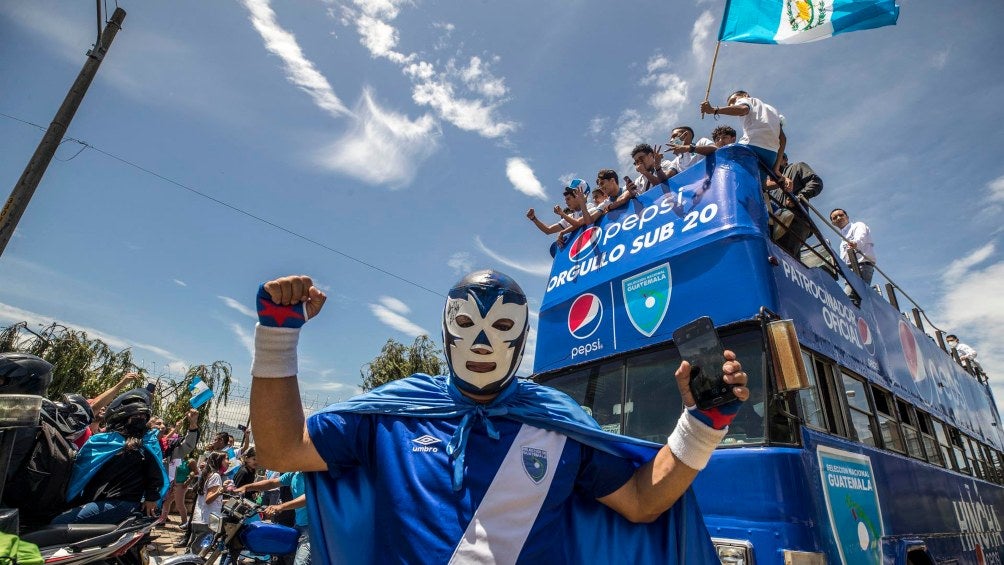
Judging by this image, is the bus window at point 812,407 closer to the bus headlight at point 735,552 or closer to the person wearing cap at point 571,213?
the bus headlight at point 735,552

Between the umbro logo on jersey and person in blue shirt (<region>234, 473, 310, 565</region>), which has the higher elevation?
the umbro logo on jersey

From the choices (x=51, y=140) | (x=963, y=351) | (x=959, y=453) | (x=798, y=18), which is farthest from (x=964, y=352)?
(x=51, y=140)

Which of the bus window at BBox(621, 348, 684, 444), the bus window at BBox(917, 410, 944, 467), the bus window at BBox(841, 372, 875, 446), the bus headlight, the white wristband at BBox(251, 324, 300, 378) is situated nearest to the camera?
the white wristband at BBox(251, 324, 300, 378)

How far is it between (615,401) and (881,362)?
3585 millimetres

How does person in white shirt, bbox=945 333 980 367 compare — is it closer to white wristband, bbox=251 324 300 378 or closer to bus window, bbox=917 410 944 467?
bus window, bbox=917 410 944 467

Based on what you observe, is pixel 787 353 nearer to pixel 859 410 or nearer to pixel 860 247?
pixel 859 410

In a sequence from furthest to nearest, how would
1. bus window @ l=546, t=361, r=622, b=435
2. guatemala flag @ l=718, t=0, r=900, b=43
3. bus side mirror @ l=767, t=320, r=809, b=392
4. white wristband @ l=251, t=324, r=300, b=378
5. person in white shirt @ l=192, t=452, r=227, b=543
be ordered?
person in white shirt @ l=192, t=452, r=227, b=543 < guatemala flag @ l=718, t=0, r=900, b=43 < bus window @ l=546, t=361, r=622, b=435 < bus side mirror @ l=767, t=320, r=809, b=392 < white wristband @ l=251, t=324, r=300, b=378

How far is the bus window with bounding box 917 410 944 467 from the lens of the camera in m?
5.67

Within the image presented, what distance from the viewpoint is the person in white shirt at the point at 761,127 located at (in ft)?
16.2

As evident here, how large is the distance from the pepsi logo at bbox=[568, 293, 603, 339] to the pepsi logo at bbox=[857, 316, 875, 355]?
2.80m

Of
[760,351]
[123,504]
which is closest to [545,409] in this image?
[760,351]

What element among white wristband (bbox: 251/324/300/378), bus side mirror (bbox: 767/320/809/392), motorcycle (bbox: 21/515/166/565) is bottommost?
motorcycle (bbox: 21/515/166/565)

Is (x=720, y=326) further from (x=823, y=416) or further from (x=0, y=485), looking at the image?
(x=0, y=485)

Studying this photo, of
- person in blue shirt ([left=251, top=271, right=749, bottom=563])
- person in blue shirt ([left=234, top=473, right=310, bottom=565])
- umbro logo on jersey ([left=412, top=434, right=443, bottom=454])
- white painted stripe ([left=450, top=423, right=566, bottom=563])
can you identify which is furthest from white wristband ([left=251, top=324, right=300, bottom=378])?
person in blue shirt ([left=234, top=473, right=310, bottom=565])
